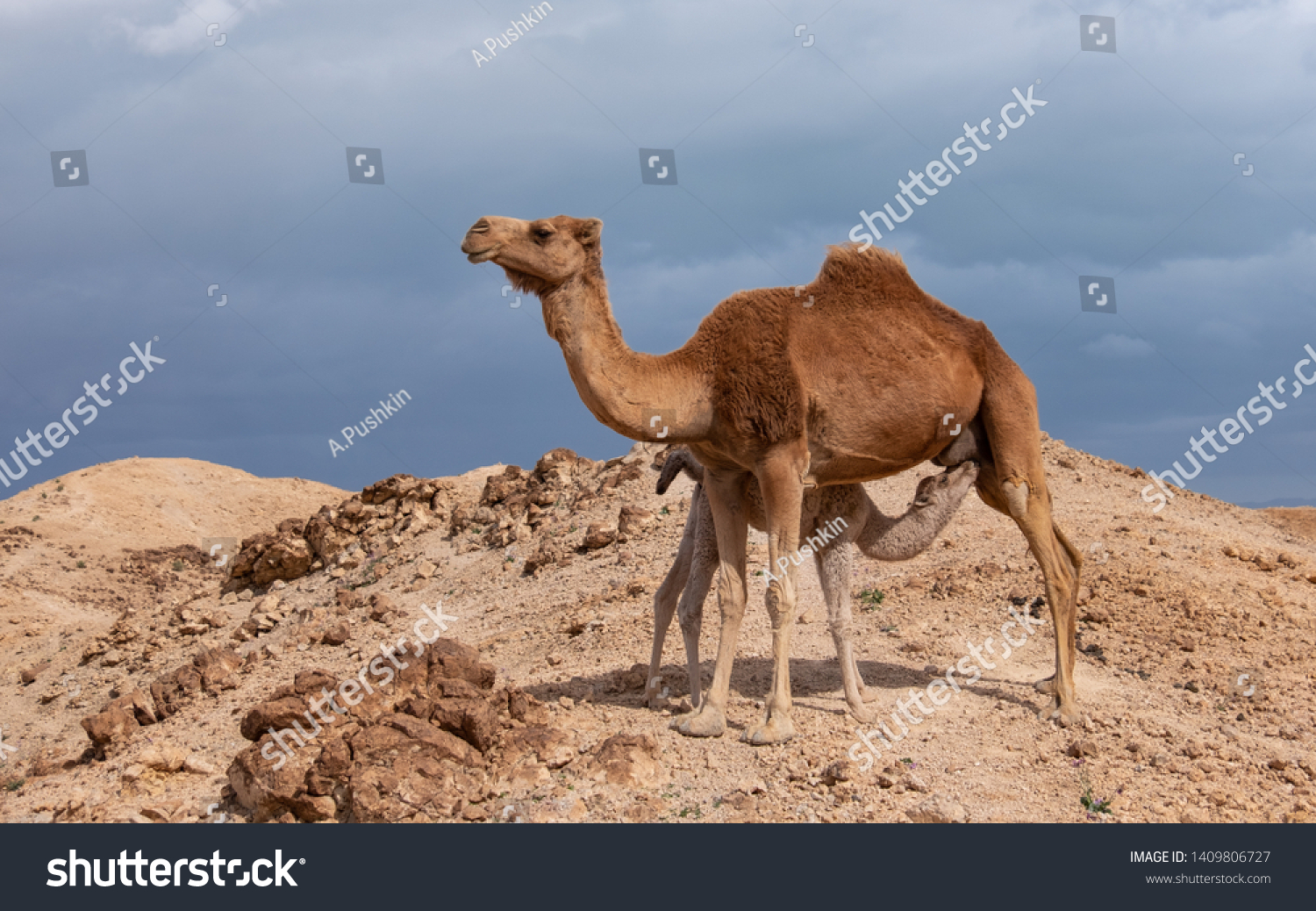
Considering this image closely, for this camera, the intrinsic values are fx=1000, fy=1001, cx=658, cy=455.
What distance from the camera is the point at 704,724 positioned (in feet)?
25.5

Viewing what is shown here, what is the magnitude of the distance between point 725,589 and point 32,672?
12.9m

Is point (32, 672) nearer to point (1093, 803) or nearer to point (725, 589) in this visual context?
point (725, 589)

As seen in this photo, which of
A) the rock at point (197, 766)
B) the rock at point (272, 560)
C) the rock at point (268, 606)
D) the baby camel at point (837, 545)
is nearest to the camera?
the baby camel at point (837, 545)

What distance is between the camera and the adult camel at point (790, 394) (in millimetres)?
7312

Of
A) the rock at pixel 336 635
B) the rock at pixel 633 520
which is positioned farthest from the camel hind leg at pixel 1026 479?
the rock at pixel 336 635

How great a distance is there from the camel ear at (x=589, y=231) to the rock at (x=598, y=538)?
24.6 feet

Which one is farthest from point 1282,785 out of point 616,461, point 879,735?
point 616,461

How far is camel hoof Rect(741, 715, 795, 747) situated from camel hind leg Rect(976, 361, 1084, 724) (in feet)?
8.62

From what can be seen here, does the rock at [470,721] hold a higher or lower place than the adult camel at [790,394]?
lower

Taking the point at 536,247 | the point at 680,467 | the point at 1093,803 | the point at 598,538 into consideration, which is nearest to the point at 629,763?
the point at 680,467

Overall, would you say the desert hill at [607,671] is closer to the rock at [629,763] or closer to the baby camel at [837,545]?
the rock at [629,763]

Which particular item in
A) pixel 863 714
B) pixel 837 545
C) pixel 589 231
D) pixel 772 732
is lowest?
pixel 772 732

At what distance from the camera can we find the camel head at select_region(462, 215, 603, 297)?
686cm

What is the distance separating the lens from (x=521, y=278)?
7.23 meters
